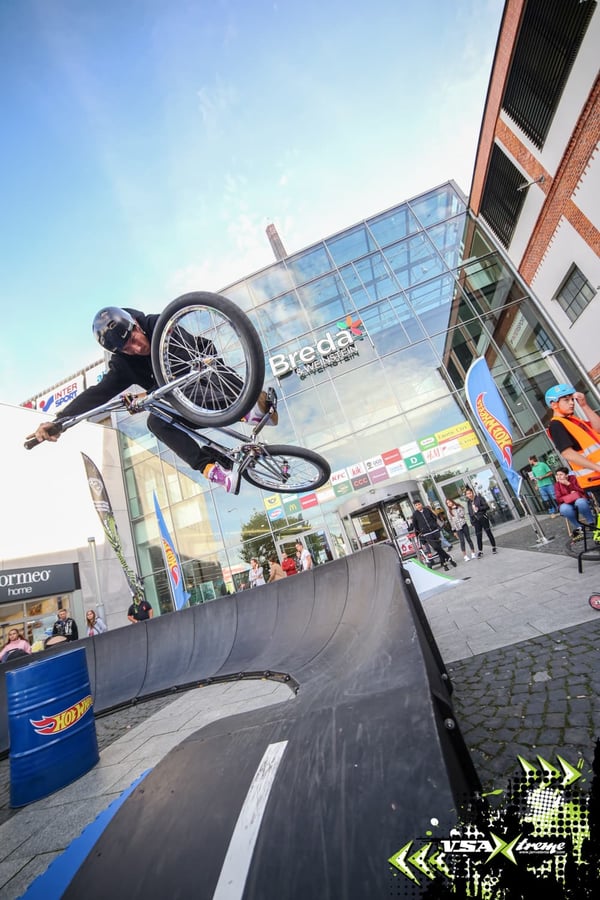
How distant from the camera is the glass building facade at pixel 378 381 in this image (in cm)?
1424

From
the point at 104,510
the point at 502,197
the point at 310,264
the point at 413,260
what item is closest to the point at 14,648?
the point at 104,510

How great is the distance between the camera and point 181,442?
428cm

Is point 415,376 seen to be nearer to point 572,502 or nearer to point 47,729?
point 572,502

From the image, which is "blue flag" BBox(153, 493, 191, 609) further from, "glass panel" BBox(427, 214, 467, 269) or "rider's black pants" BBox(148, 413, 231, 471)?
"glass panel" BBox(427, 214, 467, 269)

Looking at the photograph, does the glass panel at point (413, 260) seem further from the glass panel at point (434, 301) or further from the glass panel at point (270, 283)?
the glass panel at point (270, 283)

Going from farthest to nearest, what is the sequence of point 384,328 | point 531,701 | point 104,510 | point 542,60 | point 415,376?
1. point 384,328
2. point 415,376
3. point 104,510
4. point 542,60
5. point 531,701

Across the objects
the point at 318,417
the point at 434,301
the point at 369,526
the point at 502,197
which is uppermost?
the point at 502,197

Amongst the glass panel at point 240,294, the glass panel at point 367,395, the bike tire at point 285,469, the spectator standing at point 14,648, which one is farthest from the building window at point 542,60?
the spectator standing at point 14,648

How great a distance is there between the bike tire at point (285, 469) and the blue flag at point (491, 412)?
11.9 ft

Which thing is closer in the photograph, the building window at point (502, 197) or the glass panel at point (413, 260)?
the building window at point (502, 197)

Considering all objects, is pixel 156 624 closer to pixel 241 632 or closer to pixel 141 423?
pixel 241 632

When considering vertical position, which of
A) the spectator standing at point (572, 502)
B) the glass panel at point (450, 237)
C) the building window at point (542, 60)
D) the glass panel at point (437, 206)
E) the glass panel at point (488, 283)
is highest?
the glass panel at point (437, 206)

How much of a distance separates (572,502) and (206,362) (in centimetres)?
468

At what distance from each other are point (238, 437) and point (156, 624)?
381cm
